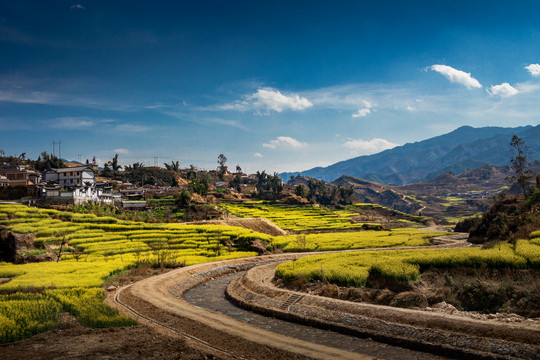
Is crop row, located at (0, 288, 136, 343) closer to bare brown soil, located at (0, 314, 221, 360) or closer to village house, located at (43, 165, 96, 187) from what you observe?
bare brown soil, located at (0, 314, 221, 360)

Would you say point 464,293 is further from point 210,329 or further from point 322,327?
point 210,329

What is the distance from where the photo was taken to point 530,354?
13148 mm

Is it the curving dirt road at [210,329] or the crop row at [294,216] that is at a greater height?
the curving dirt road at [210,329]

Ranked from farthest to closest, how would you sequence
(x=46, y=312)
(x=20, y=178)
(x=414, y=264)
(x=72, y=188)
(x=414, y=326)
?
1. (x=20, y=178)
2. (x=72, y=188)
3. (x=414, y=264)
4. (x=46, y=312)
5. (x=414, y=326)

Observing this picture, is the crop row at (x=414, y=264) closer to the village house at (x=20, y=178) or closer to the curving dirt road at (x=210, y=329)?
the curving dirt road at (x=210, y=329)

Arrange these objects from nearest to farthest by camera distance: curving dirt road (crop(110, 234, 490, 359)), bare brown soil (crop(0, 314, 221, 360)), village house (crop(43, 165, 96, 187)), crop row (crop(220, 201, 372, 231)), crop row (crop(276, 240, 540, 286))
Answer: bare brown soil (crop(0, 314, 221, 360)) < curving dirt road (crop(110, 234, 490, 359)) < crop row (crop(276, 240, 540, 286)) < crop row (crop(220, 201, 372, 231)) < village house (crop(43, 165, 96, 187))

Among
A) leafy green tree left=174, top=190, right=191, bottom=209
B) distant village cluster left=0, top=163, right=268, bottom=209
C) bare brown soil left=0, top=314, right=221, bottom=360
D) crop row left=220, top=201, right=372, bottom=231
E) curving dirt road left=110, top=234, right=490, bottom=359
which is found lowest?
crop row left=220, top=201, right=372, bottom=231

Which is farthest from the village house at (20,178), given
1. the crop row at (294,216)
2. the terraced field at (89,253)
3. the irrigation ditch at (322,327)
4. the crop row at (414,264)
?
the crop row at (414,264)

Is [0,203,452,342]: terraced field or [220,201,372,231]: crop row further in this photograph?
[220,201,372,231]: crop row

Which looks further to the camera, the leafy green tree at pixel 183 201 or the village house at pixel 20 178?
the village house at pixel 20 178

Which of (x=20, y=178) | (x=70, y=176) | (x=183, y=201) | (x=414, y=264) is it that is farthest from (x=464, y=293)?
(x=20, y=178)

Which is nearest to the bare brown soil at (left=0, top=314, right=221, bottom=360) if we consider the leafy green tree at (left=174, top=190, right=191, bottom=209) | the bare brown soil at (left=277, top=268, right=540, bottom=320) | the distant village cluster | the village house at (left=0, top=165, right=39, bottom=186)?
the bare brown soil at (left=277, top=268, right=540, bottom=320)

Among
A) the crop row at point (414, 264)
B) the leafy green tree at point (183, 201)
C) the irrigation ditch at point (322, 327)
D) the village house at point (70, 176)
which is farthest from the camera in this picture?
the village house at point (70, 176)

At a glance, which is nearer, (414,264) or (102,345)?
(102,345)
